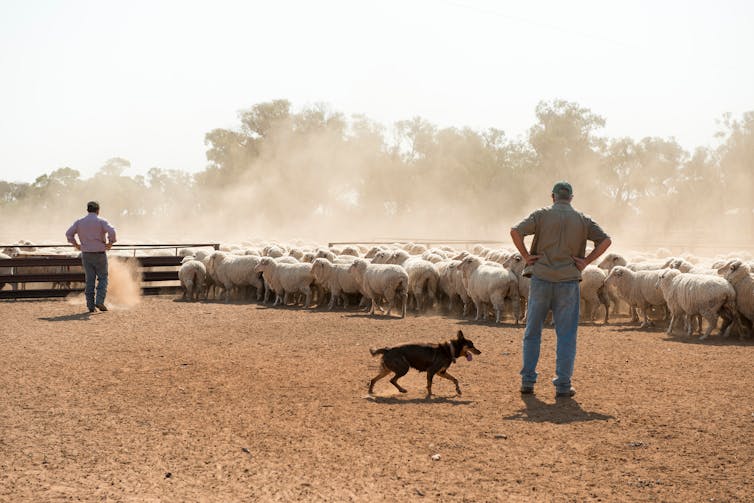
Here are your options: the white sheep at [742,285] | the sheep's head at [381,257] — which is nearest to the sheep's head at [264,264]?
the sheep's head at [381,257]

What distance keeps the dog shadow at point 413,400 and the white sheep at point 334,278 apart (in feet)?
33.2

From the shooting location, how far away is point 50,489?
18.2 feet

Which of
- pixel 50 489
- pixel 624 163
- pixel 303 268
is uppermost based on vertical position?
pixel 624 163

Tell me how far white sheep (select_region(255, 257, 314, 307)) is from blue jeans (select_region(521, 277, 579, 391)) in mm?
11122

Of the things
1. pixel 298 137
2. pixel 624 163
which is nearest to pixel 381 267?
pixel 624 163

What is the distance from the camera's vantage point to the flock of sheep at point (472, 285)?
13.7 meters

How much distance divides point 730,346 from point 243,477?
941cm

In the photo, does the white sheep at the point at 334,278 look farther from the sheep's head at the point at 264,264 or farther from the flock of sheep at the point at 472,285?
the sheep's head at the point at 264,264

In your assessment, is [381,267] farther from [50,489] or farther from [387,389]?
[50,489]

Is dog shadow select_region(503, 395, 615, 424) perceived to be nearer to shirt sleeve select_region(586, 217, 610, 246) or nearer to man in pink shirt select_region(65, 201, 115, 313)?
shirt sleeve select_region(586, 217, 610, 246)

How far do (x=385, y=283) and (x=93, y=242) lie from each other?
246 inches

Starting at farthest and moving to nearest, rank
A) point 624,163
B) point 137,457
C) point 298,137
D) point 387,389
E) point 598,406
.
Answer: point 298,137 → point 624,163 → point 387,389 → point 598,406 → point 137,457

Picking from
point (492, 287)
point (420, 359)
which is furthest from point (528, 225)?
point (492, 287)

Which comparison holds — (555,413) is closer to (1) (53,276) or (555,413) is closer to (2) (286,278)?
(2) (286,278)
